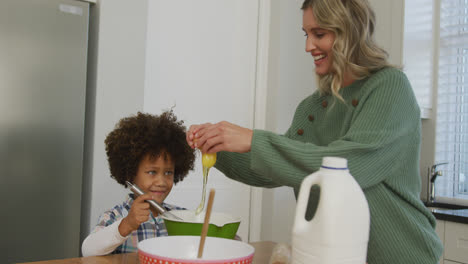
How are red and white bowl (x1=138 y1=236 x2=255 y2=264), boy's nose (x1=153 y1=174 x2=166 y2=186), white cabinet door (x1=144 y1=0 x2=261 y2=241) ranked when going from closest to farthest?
red and white bowl (x1=138 y1=236 x2=255 y2=264) → boy's nose (x1=153 y1=174 x2=166 y2=186) → white cabinet door (x1=144 y1=0 x2=261 y2=241)

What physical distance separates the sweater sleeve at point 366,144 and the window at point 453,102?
6.90 ft

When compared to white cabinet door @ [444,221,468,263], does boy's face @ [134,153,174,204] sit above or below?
above

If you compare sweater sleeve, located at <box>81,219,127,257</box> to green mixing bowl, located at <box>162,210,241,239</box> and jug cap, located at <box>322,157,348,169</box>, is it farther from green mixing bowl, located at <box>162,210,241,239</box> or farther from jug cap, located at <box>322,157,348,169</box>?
jug cap, located at <box>322,157,348,169</box>

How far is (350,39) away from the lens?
1132mm

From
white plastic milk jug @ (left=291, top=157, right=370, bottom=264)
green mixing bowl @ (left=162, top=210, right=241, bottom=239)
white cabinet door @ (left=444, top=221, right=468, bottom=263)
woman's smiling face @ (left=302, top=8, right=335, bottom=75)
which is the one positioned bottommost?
white cabinet door @ (left=444, top=221, right=468, bottom=263)

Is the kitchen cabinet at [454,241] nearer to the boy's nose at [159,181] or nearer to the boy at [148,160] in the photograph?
the boy at [148,160]

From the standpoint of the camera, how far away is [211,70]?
2830mm

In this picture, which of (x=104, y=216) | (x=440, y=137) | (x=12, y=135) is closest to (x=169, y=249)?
(x=104, y=216)

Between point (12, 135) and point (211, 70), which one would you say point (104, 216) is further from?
point (211, 70)

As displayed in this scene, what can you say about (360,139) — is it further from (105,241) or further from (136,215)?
(105,241)

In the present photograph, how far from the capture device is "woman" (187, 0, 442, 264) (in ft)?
2.98

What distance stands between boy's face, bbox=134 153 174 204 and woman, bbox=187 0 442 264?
30 centimetres

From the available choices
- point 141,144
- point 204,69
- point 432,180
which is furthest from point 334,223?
point 432,180

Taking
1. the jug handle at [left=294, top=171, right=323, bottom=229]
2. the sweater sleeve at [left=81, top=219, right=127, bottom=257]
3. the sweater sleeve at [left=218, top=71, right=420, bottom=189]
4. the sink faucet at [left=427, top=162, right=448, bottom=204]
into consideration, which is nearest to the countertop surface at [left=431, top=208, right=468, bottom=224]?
the sink faucet at [left=427, top=162, right=448, bottom=204]
